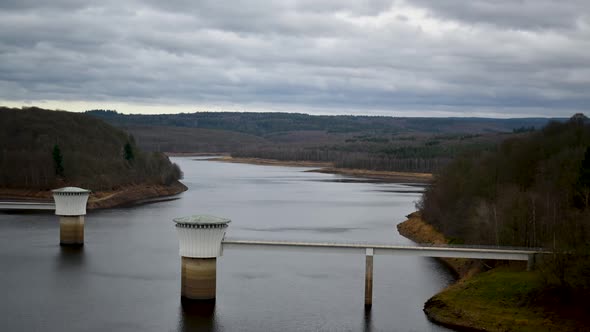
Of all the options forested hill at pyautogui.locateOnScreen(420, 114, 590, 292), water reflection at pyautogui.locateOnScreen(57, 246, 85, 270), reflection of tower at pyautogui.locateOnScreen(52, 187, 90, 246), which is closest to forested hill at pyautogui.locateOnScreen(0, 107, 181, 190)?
reflection of tower at pyautogui.locateOnScreen(52, 187, 90, 246)

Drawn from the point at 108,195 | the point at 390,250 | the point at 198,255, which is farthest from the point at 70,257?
the point at 108,195

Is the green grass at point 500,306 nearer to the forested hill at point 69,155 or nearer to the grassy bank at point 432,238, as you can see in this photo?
the grassy bank at point 432,238

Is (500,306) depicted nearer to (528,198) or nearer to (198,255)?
(528,198)

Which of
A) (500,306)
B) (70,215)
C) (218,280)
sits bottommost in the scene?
(218,280)

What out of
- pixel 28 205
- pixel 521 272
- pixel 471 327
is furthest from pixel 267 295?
pixel 28 205

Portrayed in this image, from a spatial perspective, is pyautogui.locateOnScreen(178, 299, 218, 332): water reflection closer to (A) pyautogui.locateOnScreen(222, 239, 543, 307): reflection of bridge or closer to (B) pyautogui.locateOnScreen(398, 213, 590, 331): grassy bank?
(A) pyautogui.locateOnScreen(222, 239, 543, 307): reflection of bridge
